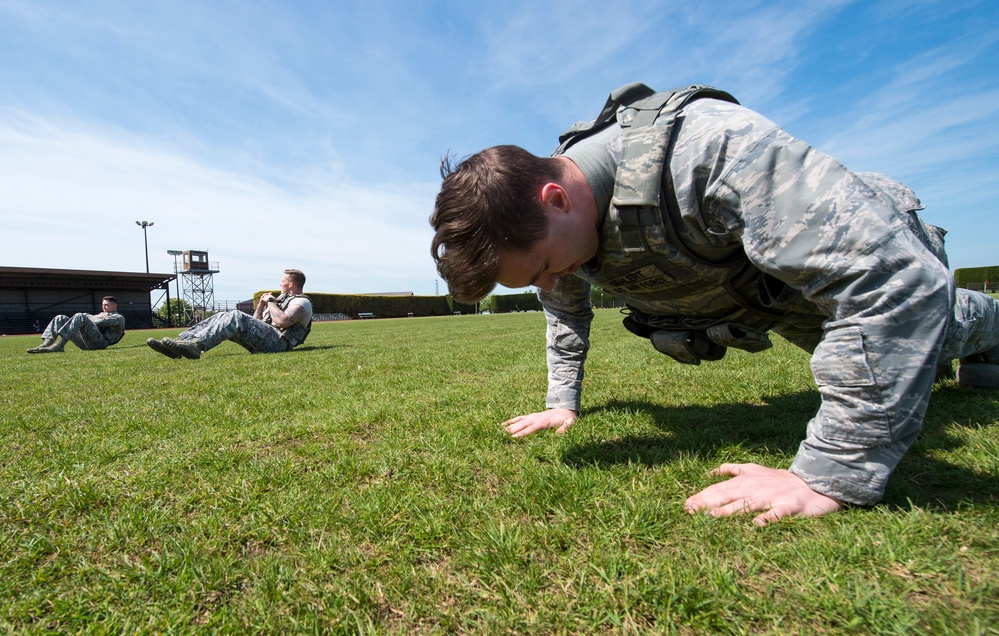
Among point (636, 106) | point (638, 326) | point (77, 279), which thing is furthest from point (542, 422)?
point (77, 279)

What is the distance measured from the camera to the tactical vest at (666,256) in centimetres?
167

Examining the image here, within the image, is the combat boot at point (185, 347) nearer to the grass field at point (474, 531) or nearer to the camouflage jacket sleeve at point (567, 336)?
the grass field at point (474, 531)

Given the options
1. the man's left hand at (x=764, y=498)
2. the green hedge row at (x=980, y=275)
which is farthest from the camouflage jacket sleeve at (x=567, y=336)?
the green hedge row at (x=980, y=275)

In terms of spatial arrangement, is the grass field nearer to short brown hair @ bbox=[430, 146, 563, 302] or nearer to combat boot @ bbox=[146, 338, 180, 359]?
short brown hair @ bbox=[430, 146, 563, 302]

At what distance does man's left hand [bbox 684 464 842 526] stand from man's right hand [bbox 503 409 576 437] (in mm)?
1024

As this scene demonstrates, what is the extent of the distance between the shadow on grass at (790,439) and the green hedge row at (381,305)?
1636 inches

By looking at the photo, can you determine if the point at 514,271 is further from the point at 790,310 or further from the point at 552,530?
the point at 790,310

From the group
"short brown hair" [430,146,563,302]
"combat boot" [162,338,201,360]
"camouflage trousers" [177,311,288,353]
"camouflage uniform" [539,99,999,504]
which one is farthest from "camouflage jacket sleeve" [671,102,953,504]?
"combat boot" [162,338,201,360]

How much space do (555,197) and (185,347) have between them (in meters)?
7.58

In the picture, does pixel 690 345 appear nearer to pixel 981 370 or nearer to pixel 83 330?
pixel 981 370

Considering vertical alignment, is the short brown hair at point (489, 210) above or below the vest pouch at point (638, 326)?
above

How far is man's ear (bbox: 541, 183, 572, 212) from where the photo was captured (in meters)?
1.69

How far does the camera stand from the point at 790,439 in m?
2.36

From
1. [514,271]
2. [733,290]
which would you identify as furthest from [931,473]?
[514,271]
